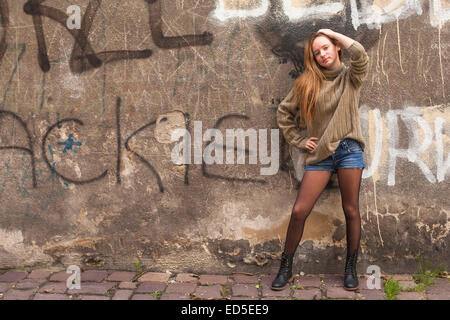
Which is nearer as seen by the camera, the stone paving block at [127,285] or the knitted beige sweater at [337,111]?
the knitted beige sweater at [337,111]

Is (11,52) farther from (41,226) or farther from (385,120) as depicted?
(385,120)

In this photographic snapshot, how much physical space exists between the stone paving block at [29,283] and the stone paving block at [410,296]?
2962mm

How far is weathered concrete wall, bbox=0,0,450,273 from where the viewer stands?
3893 mm

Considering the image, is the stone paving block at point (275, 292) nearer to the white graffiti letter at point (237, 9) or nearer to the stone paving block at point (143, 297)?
the stone paving block at point (143, 297)

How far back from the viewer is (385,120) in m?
Answer: 3.91

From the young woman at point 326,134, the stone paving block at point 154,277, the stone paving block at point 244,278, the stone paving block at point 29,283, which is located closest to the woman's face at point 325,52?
the young woman at point 326,134

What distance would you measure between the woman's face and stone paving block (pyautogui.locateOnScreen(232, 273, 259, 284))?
189 cm

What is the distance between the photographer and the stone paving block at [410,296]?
357 cm

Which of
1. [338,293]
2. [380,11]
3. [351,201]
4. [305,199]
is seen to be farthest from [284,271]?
[380,11]

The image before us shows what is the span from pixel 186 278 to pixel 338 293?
130 cm

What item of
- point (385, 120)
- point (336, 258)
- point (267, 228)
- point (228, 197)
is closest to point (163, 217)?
point (228, 197)

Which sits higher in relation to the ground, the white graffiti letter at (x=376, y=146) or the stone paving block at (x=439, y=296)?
the white graffiti letter at (x=376, y=146)

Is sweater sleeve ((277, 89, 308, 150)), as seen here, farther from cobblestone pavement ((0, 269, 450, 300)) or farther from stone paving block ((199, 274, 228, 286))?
stone paving block ((199, 274, 228, 286))

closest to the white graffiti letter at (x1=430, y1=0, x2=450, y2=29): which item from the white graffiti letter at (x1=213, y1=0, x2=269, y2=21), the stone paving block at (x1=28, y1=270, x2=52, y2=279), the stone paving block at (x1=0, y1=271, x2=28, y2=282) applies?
the white graffiti letter at (x1=213, y1=0, x2=269, y2=21)
